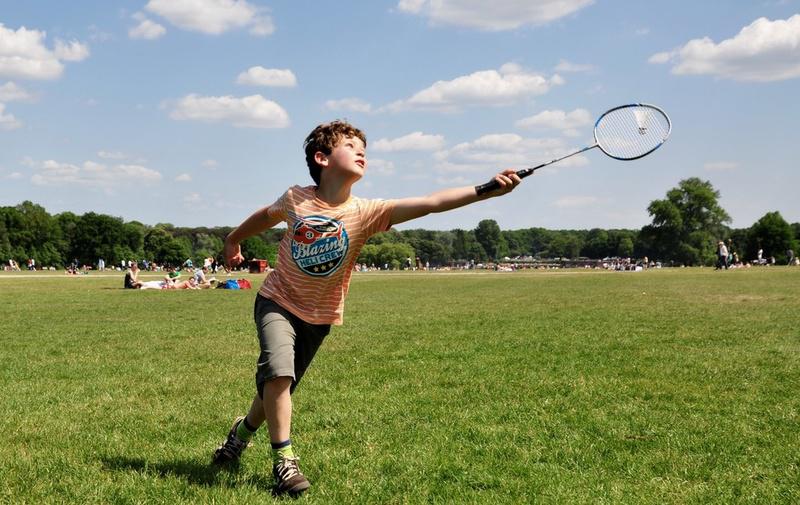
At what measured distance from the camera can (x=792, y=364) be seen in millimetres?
10117

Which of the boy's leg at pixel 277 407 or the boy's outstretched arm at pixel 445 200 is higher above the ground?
the boy's outstretched arm at pixel 445 200

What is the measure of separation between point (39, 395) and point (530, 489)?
6.25 metres

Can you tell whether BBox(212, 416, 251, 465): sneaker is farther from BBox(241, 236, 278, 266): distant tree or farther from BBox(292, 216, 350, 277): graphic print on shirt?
BBox(241, 236, 278, 266): distant tree

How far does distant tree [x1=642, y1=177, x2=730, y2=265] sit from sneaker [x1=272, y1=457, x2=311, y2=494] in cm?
14576

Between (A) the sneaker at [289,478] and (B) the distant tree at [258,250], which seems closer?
(A) the sneaker at [289,478]

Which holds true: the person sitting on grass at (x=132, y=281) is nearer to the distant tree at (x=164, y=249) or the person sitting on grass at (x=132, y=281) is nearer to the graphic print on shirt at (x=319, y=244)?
the graphic print on shirt at (x=319, y=244)

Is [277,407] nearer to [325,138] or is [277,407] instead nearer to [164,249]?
[325,138]

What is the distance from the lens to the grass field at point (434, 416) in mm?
5176

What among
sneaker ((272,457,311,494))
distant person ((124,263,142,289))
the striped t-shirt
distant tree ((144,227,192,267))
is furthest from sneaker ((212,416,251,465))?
distant tree ((144,227,192,267))

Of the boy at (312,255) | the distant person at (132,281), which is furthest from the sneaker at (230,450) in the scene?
the distant person at (132,281)

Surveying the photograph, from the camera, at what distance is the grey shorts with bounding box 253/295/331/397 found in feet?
17.3

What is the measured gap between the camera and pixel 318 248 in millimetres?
5352

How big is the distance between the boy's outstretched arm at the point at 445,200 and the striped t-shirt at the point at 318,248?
0.43 feet

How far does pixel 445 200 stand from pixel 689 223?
494 feet
